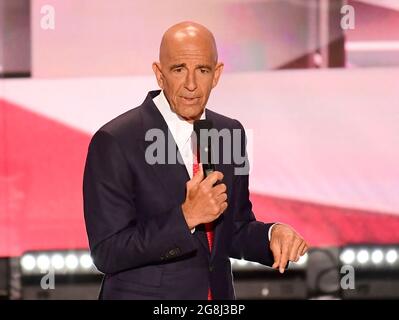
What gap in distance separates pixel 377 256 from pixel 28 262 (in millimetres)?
1897

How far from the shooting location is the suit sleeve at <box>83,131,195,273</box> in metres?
1.99

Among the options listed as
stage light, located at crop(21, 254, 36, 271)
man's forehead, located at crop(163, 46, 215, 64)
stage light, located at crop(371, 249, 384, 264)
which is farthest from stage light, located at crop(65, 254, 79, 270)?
man's forehead, located at crop(163, 46, 215, 64)

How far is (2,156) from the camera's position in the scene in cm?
424

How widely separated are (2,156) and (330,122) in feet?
5.78

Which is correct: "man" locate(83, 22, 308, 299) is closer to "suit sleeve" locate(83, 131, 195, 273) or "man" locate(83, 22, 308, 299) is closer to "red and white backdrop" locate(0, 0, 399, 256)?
"suit sleeve" locate(83, 131, 195, 273)

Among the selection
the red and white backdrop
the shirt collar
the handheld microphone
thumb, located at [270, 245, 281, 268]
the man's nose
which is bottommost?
thumb, located at [270, 245, 281, 268]

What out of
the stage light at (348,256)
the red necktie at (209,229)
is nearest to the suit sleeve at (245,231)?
the red necktie at (209,229)

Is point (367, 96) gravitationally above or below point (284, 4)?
below

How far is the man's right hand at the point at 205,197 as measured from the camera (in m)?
1.90

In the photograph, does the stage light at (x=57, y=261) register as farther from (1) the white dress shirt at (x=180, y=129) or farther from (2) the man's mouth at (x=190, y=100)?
(2) the man's mouth at (x=190, y=100)

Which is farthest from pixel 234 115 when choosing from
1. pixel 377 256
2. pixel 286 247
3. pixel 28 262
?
pixel 286 247

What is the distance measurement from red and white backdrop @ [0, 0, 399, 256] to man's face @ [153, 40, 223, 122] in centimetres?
198
